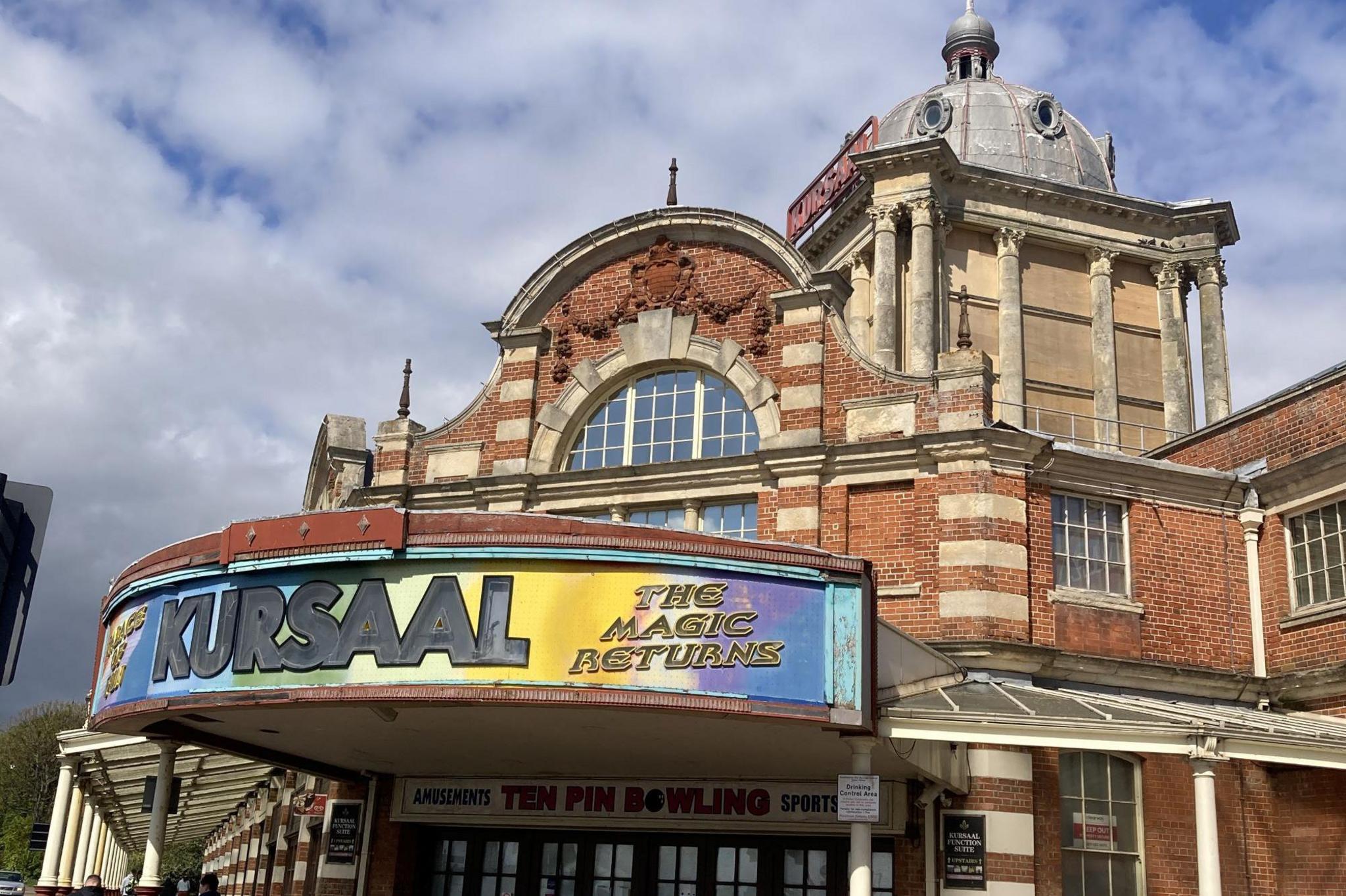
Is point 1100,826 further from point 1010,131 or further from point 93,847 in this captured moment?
point 1010,131

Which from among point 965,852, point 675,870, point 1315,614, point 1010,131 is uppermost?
point 1010,131

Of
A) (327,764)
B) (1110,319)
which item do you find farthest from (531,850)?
(1110,319)

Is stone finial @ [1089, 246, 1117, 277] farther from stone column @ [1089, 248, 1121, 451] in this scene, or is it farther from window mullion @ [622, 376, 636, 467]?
window mullion @ [622, 376, 636, 467]

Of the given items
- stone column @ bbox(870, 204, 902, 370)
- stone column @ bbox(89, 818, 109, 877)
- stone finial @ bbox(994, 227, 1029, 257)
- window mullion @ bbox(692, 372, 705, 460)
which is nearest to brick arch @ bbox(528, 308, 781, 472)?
window mullion @ bbox(692, 372, 705, 460)

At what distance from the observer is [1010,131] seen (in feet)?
134

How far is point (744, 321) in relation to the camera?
66.2 ft

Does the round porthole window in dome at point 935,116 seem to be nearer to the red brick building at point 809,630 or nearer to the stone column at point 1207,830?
the red brick building at point 809,630

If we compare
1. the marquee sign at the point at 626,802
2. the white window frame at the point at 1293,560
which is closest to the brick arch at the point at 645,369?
the marquee sign at the point at 626,802

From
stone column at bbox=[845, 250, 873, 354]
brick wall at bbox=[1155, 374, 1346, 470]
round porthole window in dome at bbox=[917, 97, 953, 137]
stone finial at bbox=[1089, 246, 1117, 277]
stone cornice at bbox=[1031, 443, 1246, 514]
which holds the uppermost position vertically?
round porthole window in dome at bbox=[917, 97, 953, 137]

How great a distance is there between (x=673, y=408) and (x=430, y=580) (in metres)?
7.97

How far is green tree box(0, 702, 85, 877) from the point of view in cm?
6938

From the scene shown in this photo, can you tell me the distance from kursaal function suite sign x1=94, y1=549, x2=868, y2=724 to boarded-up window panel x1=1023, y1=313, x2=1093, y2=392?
25.2 metres

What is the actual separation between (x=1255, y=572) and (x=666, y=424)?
8.78m

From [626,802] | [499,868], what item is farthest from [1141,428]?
[499,868]
